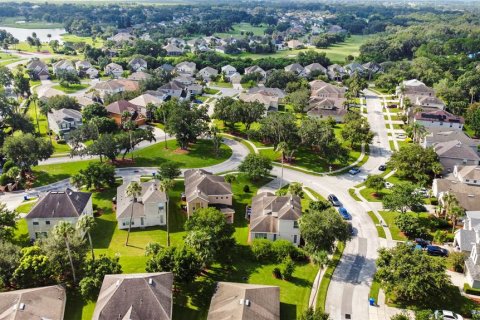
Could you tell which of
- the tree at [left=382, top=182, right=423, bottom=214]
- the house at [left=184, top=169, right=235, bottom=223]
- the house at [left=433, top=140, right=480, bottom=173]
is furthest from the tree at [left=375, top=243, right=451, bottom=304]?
the house at [left=433, top=140, right=480, bottom=173]

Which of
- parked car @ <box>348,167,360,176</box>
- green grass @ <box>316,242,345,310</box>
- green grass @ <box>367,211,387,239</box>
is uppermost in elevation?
green grass @ <box>316,242,345,310</box>

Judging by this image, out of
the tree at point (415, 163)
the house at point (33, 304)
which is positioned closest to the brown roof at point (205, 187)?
the house at point (33, 304)

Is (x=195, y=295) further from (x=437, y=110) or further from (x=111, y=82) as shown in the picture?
(x=111, y=82)

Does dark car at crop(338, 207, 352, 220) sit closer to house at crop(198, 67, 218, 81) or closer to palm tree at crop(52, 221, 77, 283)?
palm tree at crop(52, 221, 77, 283)

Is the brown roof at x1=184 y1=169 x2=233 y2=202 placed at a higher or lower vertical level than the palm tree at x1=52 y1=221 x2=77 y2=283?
lower

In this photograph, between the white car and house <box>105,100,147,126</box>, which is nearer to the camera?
the white car

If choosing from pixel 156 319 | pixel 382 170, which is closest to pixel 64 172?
pixel 156 319
